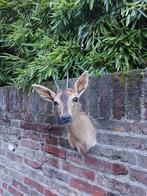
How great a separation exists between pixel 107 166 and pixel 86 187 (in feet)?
0.97

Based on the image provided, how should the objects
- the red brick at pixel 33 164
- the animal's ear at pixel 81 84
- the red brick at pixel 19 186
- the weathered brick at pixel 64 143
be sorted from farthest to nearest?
the red brick at pixel 19 186 < the red brick at pixel 33 164 < the weathered brick at pixel 64 143 < the animal's ear at pixel 81 84

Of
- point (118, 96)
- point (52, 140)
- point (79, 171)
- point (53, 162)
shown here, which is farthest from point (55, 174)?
point (118, 96)

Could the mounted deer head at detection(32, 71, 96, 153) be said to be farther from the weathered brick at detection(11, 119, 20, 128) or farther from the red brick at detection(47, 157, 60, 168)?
the weathered brick at detection(11, 119, 20, 128)

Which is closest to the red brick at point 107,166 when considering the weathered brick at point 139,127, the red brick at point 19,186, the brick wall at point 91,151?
the brick wall at point 91,151

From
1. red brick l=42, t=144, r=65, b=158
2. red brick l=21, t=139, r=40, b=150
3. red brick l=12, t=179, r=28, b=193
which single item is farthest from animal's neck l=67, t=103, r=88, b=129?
red brick l=12, t=179, r=28, b=193

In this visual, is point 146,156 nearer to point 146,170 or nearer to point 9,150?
point 146,170

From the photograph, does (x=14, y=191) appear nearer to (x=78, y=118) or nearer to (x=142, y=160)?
(x=78, y=118)

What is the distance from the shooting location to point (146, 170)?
203 cm

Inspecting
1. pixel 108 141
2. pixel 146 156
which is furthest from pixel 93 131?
pixel 146 156

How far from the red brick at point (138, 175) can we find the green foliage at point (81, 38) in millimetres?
721

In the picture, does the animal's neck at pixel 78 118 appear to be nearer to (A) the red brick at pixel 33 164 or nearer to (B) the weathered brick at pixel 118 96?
(B) the weathered brick at pixel 118 96

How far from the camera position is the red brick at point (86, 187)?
7.88 ft

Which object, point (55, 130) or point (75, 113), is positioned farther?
point (55, 130)

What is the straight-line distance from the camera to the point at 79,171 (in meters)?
2.61
